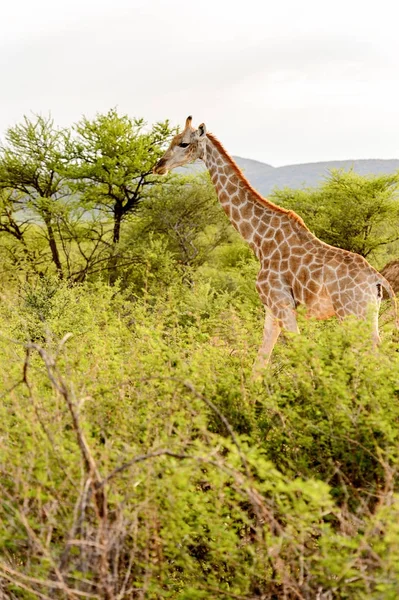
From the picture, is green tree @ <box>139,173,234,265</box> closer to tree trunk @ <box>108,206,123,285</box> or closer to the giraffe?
tree trunk @ <box>108,206,123,285</box>

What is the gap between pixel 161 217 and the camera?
738 inches

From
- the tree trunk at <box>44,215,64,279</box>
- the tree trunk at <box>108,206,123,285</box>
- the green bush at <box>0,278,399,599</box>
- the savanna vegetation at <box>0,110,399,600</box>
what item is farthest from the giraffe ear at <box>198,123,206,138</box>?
the tree trunk at <box>44,215,64,279</box>

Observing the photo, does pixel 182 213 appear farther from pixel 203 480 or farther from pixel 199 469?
pixel 199 469

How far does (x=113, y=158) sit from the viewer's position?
1742cm

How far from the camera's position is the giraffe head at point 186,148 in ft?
24.6

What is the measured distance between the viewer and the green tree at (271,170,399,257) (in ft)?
59.3

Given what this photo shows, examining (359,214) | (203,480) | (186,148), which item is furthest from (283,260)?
(359,214)

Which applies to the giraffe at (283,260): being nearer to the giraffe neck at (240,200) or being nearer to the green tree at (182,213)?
the giraffe neck at (240,200)

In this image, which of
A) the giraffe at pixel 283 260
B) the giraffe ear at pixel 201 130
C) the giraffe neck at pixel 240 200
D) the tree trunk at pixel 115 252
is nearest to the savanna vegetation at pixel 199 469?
the giraffe at pixel 283 260

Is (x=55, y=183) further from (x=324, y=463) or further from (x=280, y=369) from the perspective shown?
(x=324, y=463)

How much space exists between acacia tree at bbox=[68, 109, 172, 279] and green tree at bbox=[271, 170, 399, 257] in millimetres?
5719

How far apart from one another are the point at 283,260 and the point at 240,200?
1.10 metres

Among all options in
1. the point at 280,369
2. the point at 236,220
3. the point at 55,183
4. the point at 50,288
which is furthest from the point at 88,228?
the point at 280,369

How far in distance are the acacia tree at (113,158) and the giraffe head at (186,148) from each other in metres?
9.78
